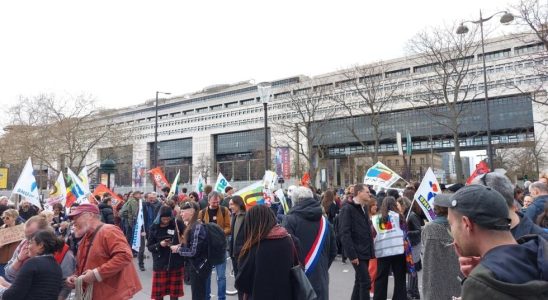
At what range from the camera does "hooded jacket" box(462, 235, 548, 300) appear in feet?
5.23

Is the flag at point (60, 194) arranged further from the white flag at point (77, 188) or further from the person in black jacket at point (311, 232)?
the person in black jacket at point (311, 232)

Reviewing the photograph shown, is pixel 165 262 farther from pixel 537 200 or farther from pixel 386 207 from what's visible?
pixel 537 200

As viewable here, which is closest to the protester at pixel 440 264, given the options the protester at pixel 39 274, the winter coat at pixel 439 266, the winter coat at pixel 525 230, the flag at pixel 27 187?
the winter coat at pixel 439 266

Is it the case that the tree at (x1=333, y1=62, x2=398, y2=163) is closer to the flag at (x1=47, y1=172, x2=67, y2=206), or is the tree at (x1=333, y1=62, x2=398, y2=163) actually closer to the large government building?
the large government building

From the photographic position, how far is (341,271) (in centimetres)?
991

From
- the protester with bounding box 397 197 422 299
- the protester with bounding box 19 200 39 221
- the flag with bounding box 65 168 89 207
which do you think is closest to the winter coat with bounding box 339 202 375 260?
the protester with bounding box 397 197 422 299

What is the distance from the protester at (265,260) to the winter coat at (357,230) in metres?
2.28

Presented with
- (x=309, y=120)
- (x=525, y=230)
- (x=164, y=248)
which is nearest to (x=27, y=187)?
(x=164, y=248)

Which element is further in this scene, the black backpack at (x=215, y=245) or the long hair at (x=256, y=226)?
the black backpack at (x=215, y=245)

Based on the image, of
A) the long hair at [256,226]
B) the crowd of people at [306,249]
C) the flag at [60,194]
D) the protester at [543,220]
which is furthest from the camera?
the flag at [60,194]

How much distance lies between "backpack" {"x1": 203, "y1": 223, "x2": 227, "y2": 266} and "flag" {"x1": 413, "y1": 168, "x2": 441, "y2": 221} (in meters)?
3.21

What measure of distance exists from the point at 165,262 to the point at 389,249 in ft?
11.5

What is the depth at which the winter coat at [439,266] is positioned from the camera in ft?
13.5

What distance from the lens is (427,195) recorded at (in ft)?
22.7
